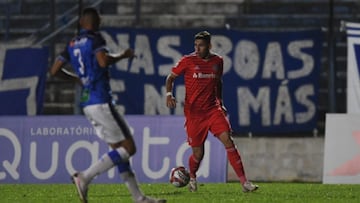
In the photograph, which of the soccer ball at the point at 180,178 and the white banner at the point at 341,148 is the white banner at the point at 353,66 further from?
the soccer ball at the point at 180,178

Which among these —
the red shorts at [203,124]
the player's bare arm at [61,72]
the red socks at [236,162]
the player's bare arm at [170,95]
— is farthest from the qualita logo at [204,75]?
the player's bare arm at [61,72]

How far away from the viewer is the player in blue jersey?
11.5 metres

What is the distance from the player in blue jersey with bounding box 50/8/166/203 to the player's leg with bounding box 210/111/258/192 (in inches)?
143

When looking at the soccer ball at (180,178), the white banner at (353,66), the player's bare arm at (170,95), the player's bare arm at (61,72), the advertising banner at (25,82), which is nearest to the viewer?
the player's bare arm at (61,72)

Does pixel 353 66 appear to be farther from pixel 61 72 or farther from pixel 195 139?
pixel 61 72

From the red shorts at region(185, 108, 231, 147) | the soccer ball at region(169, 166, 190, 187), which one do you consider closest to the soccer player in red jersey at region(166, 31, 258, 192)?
the red shorts at region(185, 108, 231, 147)

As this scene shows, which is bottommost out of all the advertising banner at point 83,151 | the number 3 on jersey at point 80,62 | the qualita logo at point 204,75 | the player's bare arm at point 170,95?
the advertising banner at point 83,151

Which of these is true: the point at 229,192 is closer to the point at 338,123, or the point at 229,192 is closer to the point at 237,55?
the point at 338,123

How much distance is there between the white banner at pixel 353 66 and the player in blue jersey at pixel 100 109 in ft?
32.0

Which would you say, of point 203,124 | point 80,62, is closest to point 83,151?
point 203,124

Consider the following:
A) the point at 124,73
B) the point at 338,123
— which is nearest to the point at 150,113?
the point at 124,73

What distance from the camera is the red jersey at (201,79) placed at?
1543cm

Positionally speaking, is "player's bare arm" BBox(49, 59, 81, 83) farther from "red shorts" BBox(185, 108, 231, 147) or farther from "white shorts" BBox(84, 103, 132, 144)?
"red shorts" BBox(185, 108, 231, 147)

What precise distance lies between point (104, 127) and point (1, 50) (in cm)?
1065
